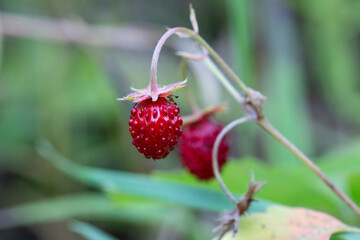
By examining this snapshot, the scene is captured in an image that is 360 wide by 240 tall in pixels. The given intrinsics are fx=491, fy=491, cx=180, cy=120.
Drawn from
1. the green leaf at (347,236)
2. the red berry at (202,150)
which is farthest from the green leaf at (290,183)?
the green leaf at (347,236)

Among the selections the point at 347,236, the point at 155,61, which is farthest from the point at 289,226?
the point at 155,61

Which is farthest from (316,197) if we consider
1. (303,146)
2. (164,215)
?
(303,146)

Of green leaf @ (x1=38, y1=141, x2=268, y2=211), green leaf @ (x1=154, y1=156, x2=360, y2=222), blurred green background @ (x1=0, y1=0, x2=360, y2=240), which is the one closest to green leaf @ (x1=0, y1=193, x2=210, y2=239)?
blurred green background @ (x1=0, y1=0, x2=360, y2=240)

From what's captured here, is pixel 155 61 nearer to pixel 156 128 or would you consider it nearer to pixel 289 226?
pixel 156 128

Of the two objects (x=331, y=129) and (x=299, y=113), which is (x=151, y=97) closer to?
(x=299, y=113)

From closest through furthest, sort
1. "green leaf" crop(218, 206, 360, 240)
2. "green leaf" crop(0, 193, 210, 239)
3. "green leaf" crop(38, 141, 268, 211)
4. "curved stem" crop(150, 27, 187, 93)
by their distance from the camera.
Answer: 1. "curved stem" crop(150, 27, 187, 93)
2. "green leaf" crop(218, 206, 360, 240)
3. "green leaf" crop(38, 141, 268, 211)
4. "green leaf" crop(0, 193, 210, 239)

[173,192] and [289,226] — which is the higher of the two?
[173,192]

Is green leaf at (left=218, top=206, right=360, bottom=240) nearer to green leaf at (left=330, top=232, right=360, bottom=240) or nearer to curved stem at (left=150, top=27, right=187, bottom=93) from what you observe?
green leaf at (left=330, top=232, right=360, bottom=240)
